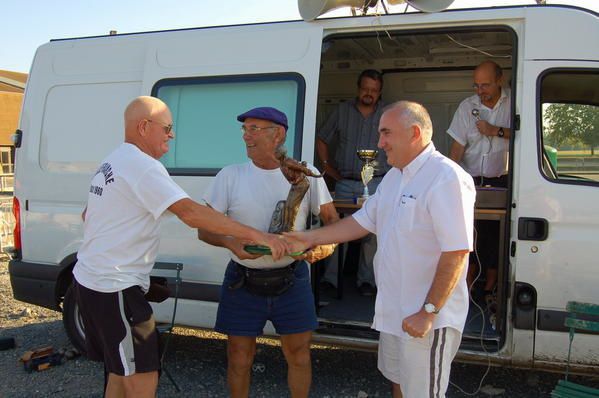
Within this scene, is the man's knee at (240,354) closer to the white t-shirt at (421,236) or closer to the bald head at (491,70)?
the white t-shirt at (421,236)

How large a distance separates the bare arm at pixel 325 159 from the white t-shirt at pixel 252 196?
1.86 m

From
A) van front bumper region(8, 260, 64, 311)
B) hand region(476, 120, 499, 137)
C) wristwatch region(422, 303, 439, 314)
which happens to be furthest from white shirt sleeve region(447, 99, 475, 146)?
van front bumper region(8, 260, 64, 311)

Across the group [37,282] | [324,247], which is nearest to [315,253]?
[324,247]

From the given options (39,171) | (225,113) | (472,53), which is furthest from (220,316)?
(472,53)

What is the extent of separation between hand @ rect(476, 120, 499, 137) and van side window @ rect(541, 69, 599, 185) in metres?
0.35

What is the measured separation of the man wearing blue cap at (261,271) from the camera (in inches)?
111

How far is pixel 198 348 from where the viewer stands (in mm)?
4617

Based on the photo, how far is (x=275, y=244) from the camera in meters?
2.59

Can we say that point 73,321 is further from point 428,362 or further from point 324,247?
point 428,362

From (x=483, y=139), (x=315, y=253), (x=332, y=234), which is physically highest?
(x=483, y=139)

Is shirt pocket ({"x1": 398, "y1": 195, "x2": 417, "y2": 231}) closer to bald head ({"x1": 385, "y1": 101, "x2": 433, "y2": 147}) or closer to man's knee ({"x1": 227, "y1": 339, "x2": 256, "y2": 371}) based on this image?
bald head ({"x1": 385, "y1": 101, "x2": 433, "y2": 147})

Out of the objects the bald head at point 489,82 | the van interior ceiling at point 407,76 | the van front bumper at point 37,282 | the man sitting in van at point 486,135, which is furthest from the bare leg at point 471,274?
the van front bumper at point 37,282

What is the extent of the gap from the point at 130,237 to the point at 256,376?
201cm

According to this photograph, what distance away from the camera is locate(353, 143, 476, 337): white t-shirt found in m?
2.11
